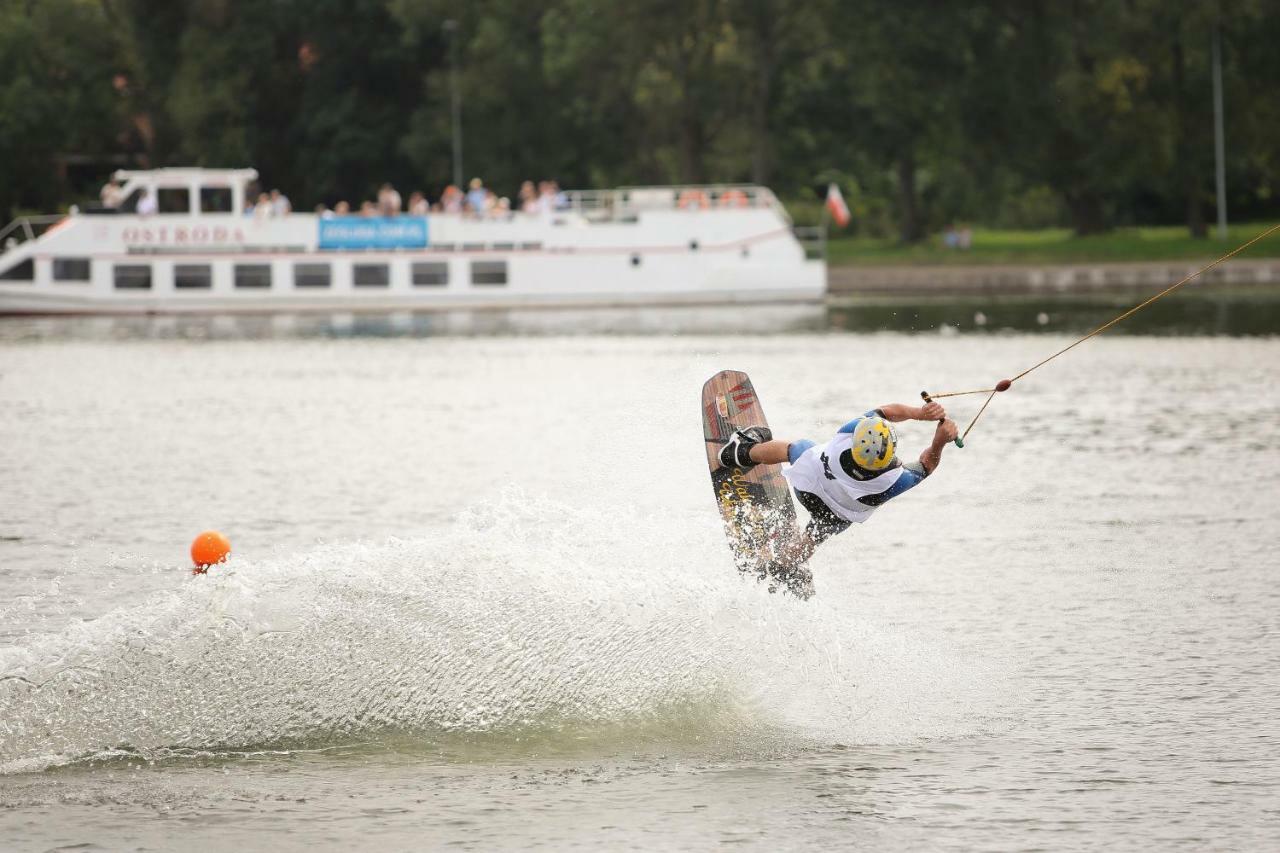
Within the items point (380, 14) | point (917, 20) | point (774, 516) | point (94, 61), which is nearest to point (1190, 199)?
point (917, 20)

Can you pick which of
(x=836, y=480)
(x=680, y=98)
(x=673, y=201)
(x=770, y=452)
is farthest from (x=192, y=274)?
(x=836, y=480)

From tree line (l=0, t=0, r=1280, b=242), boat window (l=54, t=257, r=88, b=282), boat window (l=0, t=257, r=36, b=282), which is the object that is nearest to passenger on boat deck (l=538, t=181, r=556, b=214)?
tree line (l=0, t=0, r=1280, b=242)

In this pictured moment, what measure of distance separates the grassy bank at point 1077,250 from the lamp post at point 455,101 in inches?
593

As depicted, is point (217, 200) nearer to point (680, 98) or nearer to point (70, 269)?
point (70, 269)

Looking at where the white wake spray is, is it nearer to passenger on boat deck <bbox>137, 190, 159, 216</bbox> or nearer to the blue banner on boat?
the blue banner on boat

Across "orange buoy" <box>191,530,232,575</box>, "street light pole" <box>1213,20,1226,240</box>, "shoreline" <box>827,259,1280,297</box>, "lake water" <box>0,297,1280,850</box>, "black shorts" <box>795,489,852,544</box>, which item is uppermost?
"street light pole" <box>1213,20,1226,240</box>

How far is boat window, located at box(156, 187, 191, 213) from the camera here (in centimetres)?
6325

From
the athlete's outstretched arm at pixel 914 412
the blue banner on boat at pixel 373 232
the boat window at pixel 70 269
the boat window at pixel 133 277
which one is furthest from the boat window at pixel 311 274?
the athlete's outstretched arm at pixel 914 412

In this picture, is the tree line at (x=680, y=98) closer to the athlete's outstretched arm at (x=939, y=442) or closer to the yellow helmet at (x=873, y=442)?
the athlete's outstretched arm at (x=939, y=442)

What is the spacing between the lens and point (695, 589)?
12.9 metres

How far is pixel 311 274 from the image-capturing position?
210 feet

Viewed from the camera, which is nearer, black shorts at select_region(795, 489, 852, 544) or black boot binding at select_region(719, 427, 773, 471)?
black shorts at select_region(795, 489, 852, 544)

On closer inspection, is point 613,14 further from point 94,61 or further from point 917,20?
point 94,61

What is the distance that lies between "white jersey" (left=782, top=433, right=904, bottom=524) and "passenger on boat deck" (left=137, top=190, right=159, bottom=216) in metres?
52.2
